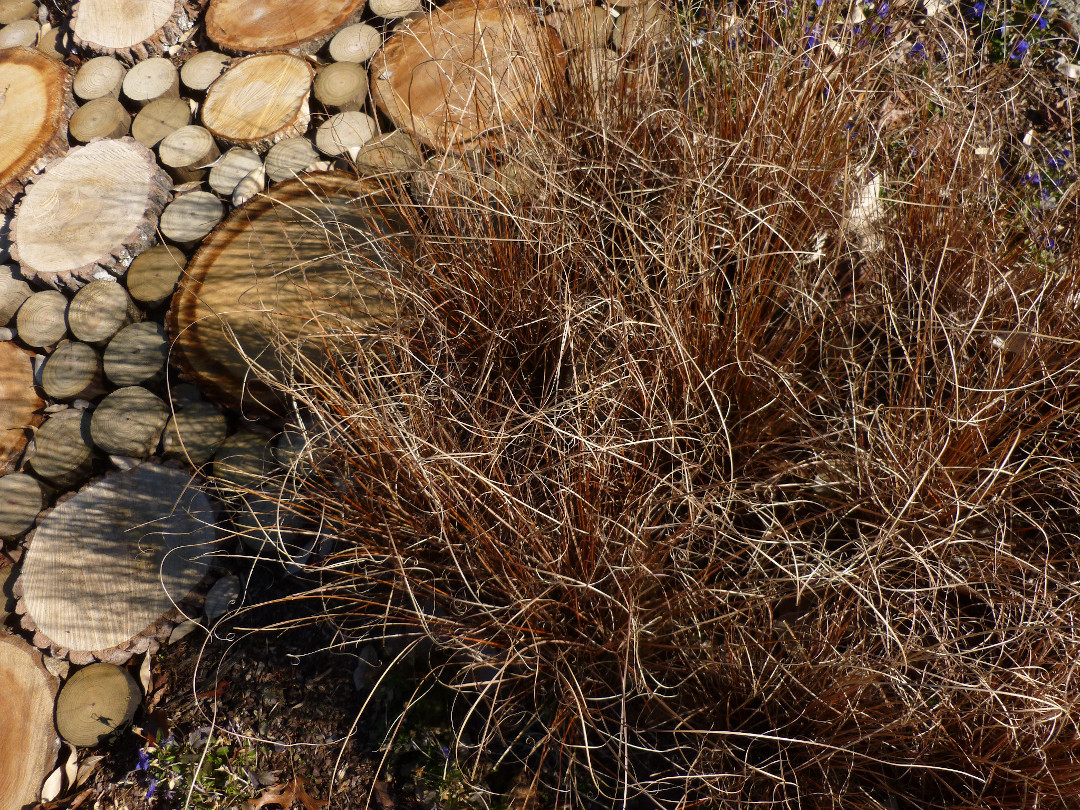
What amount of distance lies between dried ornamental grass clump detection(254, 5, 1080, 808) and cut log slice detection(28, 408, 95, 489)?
0.64 metres

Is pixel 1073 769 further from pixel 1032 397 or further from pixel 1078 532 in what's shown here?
pixel 1032 397

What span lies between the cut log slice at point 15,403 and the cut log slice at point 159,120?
0.77 meters

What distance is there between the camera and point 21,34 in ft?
9.21

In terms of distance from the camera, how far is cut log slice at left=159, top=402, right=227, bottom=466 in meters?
1.82

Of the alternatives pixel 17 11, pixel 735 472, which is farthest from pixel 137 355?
pixel 17 11

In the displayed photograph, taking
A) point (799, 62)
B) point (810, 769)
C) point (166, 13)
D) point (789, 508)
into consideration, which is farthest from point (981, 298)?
point (166, 13)

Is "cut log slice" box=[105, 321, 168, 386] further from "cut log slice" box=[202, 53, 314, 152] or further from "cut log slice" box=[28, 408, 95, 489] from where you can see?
"cut log slice" box=[202, 53, 314, 152]

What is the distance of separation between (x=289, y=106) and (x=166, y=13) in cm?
80

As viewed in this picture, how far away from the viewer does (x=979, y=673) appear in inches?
43.3

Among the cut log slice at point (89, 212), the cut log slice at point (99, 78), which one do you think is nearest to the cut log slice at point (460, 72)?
the cut log slice at point (89, 212)

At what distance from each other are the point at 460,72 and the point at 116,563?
5.22ft

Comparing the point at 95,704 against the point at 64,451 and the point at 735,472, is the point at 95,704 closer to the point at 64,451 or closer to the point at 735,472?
the point at 64,451

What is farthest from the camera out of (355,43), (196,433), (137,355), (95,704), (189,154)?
(355,43)

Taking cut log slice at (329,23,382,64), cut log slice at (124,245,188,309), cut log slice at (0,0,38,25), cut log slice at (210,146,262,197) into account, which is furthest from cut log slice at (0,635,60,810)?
cut log slice at (0,0,38,25)
